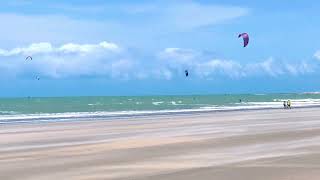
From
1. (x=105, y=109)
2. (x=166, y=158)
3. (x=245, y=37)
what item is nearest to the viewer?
(x=166, y=158)

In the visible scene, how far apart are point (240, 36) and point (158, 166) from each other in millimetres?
20313

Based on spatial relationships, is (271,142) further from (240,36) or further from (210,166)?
(240,36)

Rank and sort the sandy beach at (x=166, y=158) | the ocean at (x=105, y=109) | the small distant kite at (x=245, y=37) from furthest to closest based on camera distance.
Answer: the ocean at (x=105, y=109) → the small distant kite at (x=245, y=37) → the sandy beach at (x=166, y=158)

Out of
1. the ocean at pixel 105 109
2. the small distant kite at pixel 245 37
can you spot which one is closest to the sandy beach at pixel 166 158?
the small distant kite at pixel 245 37

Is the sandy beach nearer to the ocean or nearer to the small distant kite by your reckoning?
the small distant kite

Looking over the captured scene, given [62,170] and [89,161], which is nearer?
[62,170]

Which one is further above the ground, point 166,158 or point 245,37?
point 245,37

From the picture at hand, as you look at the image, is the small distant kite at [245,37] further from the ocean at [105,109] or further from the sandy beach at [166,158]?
the ocean at [105,109]

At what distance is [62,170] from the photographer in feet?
49.1

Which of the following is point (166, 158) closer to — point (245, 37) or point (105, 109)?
point (245, 37)

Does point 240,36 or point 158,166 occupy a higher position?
point 240,36

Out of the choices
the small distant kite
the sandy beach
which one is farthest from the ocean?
the sandy beach

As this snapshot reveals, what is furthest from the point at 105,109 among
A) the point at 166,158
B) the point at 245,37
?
the point at 166,158

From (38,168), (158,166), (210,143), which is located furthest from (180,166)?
(210,143)
